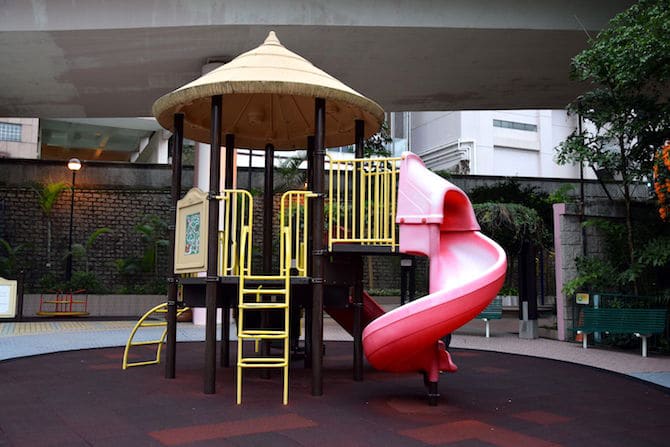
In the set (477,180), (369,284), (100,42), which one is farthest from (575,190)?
(100,42)

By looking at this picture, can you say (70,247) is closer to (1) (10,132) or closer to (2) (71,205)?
(2) (71,205)

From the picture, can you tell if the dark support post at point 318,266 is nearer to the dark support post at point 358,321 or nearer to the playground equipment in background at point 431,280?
the playground equipment in background at point 431,280

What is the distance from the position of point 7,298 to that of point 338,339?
6192 millimetres

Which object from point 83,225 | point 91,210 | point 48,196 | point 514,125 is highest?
point 514,125

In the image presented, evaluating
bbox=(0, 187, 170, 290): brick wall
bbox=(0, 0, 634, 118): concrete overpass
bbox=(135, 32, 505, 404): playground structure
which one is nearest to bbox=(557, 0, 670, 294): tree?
bbox=(0, 0, 634, 118): concrete overpass

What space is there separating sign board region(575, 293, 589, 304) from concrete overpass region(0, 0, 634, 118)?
16.6ft

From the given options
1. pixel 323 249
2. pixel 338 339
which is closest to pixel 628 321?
pixel 338 339

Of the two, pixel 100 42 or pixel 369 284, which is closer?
pixel 100 42

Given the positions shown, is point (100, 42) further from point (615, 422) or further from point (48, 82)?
point (615, 422)

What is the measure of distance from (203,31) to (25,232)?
10352 mm

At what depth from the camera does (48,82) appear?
15.4m

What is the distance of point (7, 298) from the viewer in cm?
912

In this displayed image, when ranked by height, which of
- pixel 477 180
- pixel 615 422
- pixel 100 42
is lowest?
pixel 615 422

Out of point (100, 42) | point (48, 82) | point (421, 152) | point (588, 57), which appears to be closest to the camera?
point (588, 57)
